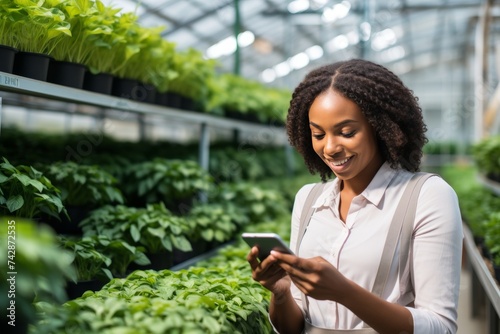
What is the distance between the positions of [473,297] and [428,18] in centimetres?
1479

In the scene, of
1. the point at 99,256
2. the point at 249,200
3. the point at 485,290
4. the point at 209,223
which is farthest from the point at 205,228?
the point at 485,290

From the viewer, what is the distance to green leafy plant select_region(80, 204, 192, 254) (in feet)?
9.57

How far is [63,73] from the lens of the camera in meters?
2.84

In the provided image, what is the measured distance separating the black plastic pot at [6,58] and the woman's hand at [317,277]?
1.54m

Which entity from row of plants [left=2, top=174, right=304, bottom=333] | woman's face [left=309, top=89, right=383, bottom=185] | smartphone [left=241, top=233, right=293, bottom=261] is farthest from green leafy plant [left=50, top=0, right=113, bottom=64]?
smartphone [left=241, top=233, right=293, bottom=261]

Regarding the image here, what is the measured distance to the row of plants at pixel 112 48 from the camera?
2.49m

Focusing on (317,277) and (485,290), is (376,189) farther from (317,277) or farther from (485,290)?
(485,290)

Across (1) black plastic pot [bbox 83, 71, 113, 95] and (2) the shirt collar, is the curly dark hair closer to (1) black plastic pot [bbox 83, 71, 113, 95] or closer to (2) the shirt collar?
(2) the shirt collar

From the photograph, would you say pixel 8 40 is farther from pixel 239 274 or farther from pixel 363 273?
pixel 363 273

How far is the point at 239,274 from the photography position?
268 cm

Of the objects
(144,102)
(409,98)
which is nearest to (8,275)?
(409,98)

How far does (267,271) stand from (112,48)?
200 centimetres

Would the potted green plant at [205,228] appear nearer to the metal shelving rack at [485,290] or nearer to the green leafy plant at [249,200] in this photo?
the green leafy plant at [249,200]

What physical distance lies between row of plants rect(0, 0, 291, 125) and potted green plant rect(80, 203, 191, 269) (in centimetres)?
76
